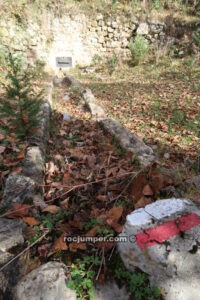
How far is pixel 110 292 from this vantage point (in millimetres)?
1240

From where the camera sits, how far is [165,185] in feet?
5.68

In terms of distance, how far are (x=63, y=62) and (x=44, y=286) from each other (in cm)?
935

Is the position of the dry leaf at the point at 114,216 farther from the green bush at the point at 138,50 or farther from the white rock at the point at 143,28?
the white rock at the point at 143,28

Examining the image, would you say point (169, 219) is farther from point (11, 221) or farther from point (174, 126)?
point (174, 126)

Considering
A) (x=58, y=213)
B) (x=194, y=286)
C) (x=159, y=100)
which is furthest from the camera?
(x=159, y=100)

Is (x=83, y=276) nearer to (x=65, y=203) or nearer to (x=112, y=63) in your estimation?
(x=65, y=203)

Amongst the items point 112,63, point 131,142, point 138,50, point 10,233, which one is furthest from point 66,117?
point 138,50

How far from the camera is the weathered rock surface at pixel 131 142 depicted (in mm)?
2346

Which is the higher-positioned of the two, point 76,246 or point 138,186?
point 138,186

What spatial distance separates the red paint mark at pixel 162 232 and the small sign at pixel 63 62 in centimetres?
920

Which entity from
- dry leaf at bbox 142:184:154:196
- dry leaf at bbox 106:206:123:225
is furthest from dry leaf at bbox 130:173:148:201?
dry leaf at bbox 106:206:123:225

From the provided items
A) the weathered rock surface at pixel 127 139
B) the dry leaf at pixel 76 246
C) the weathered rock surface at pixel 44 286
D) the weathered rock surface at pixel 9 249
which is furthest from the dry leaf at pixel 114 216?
the weathered rock surface at pixel 127 139

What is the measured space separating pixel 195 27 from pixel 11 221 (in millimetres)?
9990

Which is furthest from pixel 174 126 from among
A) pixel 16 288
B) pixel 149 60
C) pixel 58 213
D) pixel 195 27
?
pixel 195 27
